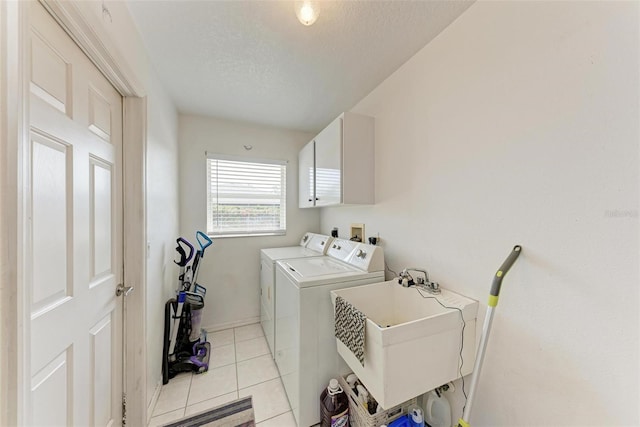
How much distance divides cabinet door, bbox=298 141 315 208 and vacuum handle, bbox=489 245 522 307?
171 centimetres

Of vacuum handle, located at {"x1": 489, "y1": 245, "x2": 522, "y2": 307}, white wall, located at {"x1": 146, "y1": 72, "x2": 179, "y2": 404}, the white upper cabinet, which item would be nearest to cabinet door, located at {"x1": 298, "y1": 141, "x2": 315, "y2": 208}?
the white upper cabinet

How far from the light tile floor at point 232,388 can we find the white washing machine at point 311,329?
13 centimetres

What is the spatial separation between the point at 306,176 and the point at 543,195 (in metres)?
2.03

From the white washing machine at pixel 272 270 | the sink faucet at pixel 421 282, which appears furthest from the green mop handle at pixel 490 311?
the white washing machine at pixel 272 270

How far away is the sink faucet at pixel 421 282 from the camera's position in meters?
1.34

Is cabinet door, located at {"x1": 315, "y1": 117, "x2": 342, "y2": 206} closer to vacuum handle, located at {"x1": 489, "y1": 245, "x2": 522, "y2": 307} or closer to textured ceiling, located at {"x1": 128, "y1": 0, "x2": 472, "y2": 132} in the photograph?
textured ceiling, located at {"x1": 128, "y1": 0, "x2": 472, "y2": 132}

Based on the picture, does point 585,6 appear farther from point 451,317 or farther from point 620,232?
point 451,317

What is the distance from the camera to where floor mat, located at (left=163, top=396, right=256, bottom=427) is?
4.82 feet

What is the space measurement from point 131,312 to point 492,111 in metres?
2.31

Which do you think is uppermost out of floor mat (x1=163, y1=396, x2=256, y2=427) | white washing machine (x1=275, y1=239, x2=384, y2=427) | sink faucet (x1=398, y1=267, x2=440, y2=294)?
sink faucet (x1=398, y1=267, x2=440, y2=294)

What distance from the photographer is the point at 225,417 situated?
152cm

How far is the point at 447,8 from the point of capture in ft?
3.93

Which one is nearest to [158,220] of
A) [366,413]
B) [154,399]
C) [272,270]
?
[272,270]

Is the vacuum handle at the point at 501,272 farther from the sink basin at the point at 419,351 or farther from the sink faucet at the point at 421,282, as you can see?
the sink faucet at the point at 421,282
